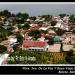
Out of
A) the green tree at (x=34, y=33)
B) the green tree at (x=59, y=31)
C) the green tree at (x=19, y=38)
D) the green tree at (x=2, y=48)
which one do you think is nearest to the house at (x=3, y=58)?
the green tree at (x=2, y=48)

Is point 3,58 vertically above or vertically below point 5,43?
below

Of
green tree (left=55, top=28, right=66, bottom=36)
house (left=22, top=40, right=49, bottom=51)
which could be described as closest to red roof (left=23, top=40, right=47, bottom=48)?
house (left=22, top=40, right=49, bottom=51)

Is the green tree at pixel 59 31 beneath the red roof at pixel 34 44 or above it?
above

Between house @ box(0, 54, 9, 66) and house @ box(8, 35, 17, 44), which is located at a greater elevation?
house @ box(8, 35, 17, 44)

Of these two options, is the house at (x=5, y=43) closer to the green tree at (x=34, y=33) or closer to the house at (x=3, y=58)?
the house at (x=3, y=58)

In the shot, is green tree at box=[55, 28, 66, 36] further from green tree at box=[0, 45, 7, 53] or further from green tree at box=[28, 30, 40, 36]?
green tree at box=[0, 45, 7, 53]

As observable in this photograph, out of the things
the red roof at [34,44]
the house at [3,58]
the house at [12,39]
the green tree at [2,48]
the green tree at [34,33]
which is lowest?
the house at [3,58]

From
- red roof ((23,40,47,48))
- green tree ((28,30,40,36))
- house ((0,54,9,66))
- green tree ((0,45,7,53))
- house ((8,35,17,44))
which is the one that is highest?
green tree ((28,30,40,36))

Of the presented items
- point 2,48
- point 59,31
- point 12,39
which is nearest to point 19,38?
point 12,39

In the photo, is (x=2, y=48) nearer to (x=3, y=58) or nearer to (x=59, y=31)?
(x=3, y=58)
